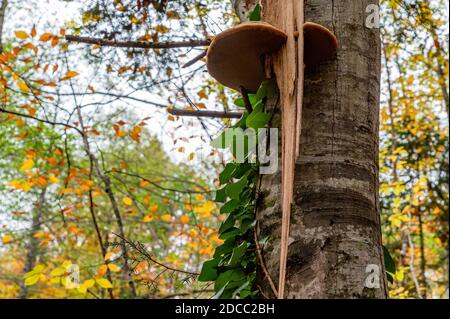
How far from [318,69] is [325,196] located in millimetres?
371

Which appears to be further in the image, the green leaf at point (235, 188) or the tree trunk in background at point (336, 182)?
the green leaf at point (235, 188)

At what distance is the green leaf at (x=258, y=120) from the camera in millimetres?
1176

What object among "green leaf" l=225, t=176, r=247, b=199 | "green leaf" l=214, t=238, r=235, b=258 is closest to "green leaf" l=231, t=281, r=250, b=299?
"green leaf" l=214, t=238, r=235, b=258

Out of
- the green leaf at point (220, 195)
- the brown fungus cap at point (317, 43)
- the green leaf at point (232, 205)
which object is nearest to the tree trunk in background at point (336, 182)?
the brown fungus cap at point (317, 43)

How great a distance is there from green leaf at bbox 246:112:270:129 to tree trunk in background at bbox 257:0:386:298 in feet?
0.10

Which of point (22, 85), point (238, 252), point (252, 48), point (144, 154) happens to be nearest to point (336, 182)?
point (238, 252)

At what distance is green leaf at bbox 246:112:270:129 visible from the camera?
1176 mm

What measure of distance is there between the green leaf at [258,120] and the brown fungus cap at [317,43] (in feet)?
0.59

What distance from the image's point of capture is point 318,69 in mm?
1128

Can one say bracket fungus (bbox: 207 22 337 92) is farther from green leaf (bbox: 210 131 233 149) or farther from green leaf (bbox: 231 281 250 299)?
green leaf (bbox: 231 281 250 299)

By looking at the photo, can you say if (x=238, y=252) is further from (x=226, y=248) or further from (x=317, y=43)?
(x=317, y=43)

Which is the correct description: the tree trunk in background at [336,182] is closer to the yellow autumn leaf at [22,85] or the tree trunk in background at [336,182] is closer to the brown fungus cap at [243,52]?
the brown fungus cap at [243,52]

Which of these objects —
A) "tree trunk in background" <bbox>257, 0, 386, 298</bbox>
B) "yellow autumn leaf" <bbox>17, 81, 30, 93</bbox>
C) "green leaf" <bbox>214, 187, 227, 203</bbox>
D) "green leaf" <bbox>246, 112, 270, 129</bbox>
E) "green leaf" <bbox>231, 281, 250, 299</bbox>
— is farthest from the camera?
"yellow autumn leaf" <bbox>17, 81, 30, 93</bbox>
